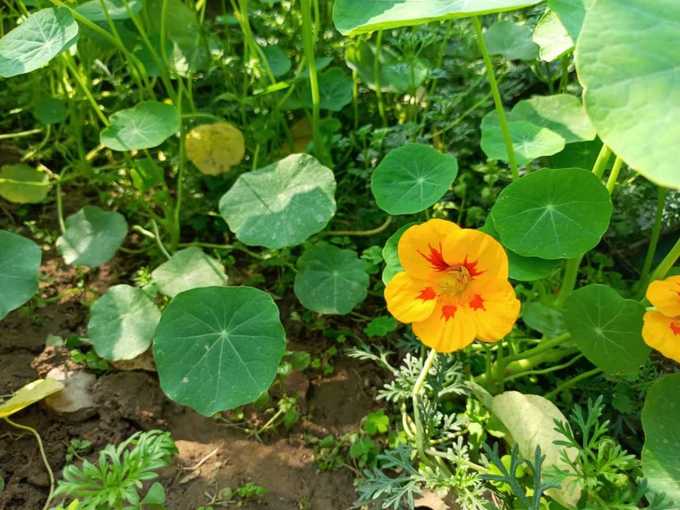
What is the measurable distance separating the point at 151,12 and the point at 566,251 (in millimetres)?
1590

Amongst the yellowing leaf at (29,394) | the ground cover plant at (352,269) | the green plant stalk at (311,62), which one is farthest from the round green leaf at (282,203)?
the yellowing leaf at (29,394)

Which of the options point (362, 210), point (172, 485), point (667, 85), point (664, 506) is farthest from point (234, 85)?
point (664, 506)

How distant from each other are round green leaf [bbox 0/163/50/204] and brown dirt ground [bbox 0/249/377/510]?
43cm

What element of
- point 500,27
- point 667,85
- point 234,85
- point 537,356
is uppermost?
point 667,85

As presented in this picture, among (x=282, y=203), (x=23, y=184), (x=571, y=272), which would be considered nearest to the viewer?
(x=571, y=272)

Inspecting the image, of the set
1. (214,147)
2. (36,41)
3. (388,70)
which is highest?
(36,41)

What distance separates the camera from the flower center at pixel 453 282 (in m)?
1.17

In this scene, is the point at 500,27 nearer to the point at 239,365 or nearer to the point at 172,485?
the point at 239,365

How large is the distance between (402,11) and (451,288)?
551 millimetres

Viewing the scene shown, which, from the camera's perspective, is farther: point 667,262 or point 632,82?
point 667,262

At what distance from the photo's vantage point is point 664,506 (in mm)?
1001

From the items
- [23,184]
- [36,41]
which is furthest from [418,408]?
[23,184]

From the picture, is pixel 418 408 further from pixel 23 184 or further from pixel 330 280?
pixel 23 184

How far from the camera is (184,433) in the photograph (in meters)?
1.48
